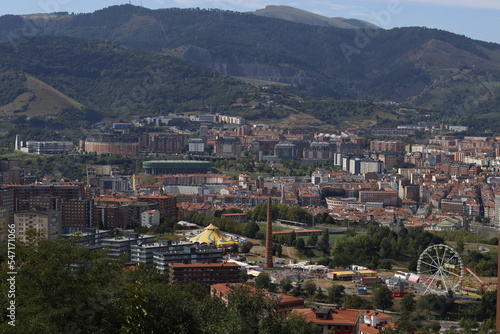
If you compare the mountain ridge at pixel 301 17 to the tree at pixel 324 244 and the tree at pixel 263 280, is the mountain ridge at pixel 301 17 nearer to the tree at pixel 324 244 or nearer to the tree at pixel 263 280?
the tree at pixel 324 244

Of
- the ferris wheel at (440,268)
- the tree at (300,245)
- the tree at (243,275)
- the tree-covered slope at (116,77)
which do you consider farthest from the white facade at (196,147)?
the tree at (243,275)

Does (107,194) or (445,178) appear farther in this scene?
(445,178)

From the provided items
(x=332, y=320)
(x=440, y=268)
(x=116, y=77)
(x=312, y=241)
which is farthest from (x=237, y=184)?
(x=116, y=77)

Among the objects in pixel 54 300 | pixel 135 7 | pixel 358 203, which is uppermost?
pixel 135 7

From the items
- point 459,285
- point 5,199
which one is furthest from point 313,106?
point 459,285

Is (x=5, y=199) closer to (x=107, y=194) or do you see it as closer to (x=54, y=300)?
(x=107, y=194)
